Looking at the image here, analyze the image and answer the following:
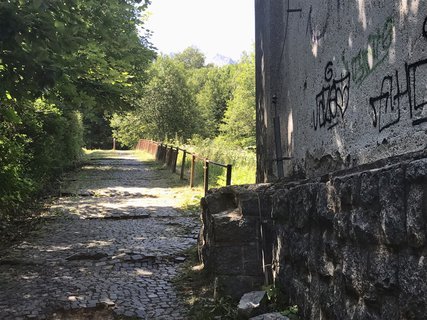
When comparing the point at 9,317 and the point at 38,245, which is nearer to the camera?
the point at 9,317

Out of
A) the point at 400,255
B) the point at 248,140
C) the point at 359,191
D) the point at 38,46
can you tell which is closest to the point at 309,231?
the point at 359,191

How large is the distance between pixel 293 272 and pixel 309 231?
559mm

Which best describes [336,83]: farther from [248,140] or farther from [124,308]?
[248,140]

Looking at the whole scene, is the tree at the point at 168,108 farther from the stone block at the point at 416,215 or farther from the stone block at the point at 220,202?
the stone block at the point at 416,215

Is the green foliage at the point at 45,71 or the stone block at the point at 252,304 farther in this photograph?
the green foliage at the point at 45,71

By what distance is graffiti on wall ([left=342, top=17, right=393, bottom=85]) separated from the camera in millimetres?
3380

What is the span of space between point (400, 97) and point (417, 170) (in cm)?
118

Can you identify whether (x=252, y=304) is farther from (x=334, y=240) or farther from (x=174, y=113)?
(x=174, y=113)

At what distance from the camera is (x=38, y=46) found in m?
5.34

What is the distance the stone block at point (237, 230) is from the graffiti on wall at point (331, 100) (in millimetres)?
1224

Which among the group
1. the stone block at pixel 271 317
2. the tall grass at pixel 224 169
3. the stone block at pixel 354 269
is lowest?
the stone block at pixel 271 317

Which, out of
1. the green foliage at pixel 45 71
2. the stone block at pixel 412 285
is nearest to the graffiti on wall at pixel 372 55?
the stone block at pixel 412 285

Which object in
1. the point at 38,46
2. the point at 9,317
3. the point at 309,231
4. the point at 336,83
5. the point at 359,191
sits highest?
the point at 38,46

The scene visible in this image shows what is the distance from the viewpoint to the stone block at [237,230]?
16.0ft
